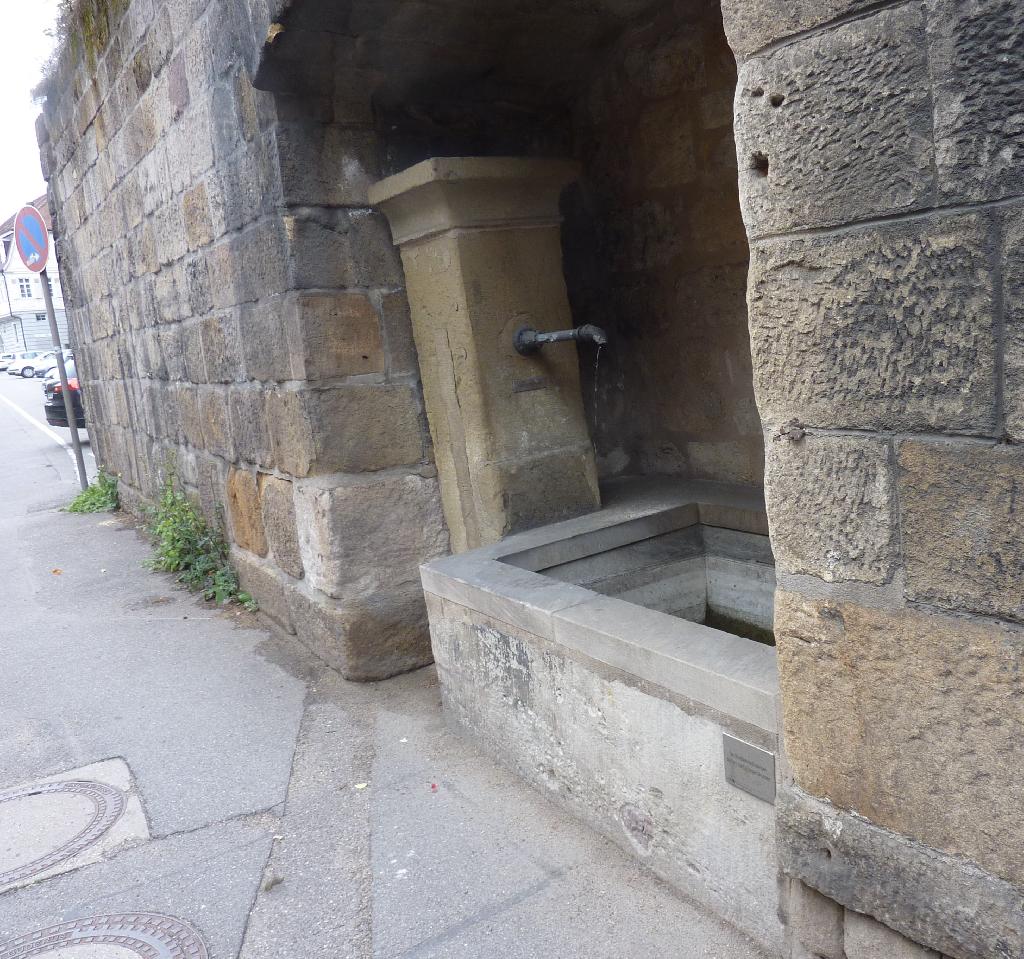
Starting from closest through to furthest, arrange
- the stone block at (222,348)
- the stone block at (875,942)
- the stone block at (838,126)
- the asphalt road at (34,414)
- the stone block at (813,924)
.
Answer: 1. the stone block at (838,126)
2. the stone block at (875,942)
3. the stone block at (813,924)
4. the stone block at (222,348)
5. the asphalt road at (34,414)

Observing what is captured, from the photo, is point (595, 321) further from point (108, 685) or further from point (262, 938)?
point (262, 938)

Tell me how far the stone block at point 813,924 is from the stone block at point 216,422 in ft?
11.6

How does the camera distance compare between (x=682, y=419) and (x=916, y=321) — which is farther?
(x=682, y=419)

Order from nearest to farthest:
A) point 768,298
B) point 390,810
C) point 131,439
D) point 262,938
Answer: point 768,298 < point 262,938 < point 390,810 < point 131,439

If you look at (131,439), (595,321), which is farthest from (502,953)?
(131,439)

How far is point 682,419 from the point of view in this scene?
13.2ft

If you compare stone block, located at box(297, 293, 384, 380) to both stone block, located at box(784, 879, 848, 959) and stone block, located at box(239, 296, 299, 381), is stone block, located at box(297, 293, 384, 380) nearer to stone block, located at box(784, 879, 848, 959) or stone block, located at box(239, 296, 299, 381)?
stone block, located at box(239, 296, 299, 381)

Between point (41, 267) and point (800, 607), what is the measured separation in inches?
328

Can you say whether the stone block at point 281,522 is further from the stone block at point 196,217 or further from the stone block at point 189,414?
the stone block at point 196,217

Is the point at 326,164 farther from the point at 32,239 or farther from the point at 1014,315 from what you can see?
the point at 32,239

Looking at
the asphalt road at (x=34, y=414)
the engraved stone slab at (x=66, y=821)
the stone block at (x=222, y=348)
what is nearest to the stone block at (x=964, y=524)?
the engraved stone slab at (x=66, y=821)

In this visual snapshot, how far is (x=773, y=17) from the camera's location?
5.06 ft

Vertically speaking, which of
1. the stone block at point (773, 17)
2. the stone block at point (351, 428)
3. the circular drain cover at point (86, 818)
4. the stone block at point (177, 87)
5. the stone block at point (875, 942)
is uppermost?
the stone block at point (177, 87)

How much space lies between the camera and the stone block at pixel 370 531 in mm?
3682
